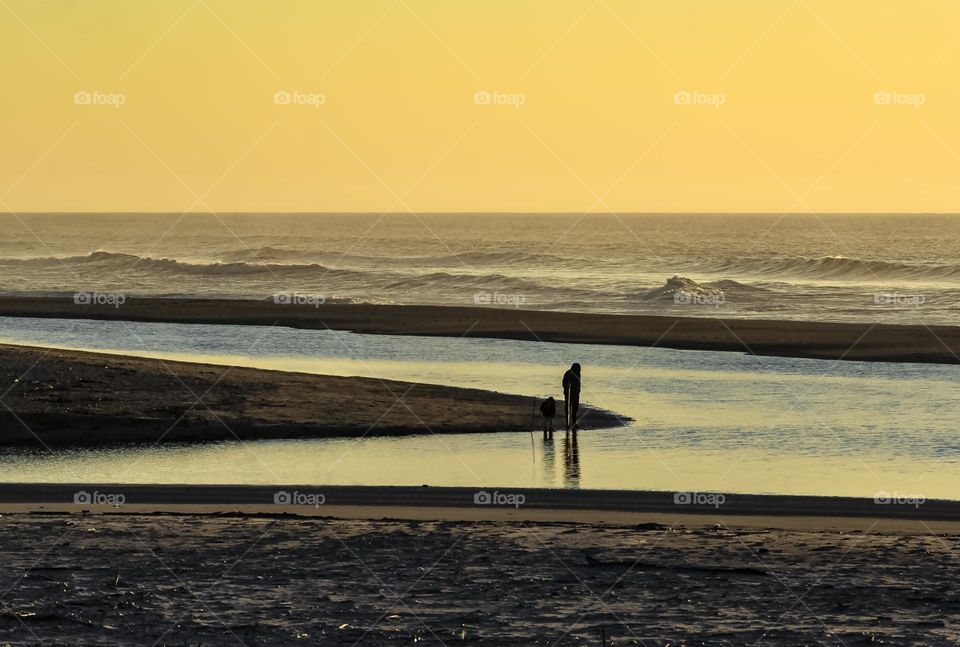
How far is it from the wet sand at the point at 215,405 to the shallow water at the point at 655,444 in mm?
1006

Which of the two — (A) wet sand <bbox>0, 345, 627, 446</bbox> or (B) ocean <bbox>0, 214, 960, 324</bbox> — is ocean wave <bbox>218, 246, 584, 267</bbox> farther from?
(A) wet sand <bbox>0, 345, 627, 446</bbox>

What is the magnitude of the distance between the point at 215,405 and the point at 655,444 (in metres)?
9.66

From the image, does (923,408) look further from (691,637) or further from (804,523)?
(691,637)

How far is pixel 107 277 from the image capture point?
103812 mm

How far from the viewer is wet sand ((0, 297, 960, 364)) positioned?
1818 inches

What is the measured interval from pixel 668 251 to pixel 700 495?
430 ft

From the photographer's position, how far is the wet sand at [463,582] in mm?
12789

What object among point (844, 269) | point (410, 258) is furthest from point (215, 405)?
point (410, 258)

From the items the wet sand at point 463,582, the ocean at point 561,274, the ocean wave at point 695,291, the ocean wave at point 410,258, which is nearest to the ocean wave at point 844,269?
the ocean at point 561,274

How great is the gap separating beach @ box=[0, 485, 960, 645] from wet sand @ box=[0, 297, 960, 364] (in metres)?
27.3

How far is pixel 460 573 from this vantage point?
15.0 meters

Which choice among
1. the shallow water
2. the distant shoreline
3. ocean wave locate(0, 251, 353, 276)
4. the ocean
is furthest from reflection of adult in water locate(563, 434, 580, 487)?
ocean wave locate(0, 251, 353, 276)

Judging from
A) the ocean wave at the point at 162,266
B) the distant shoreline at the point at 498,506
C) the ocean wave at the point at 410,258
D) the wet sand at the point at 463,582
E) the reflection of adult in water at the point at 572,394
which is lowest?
the wet sand at the point at 463,582

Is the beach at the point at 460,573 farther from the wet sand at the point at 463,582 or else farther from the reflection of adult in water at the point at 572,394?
the reflection of adult in water at the point at 572,394
